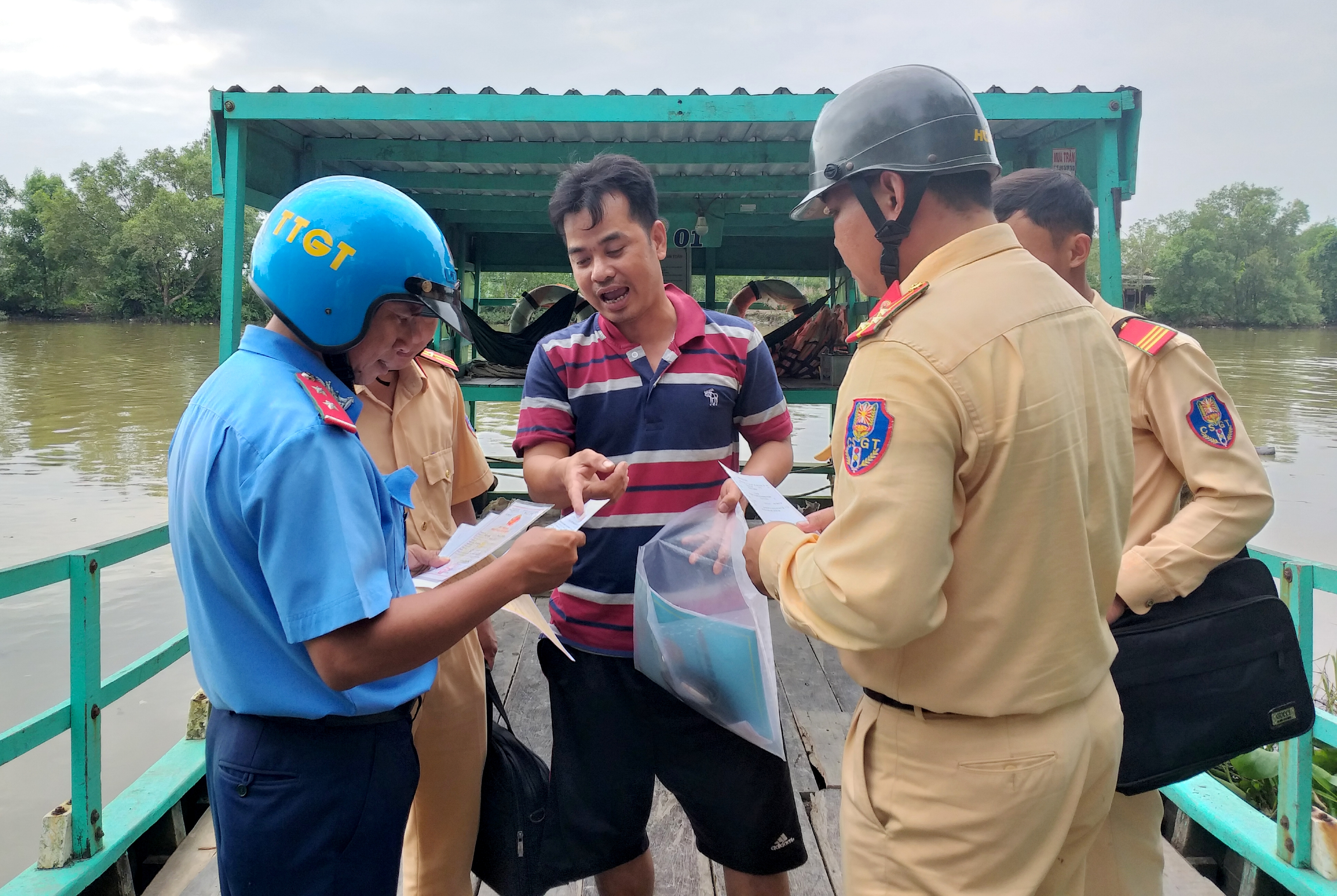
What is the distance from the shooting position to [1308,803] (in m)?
2.06

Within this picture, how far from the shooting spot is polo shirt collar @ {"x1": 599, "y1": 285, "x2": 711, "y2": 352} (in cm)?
199

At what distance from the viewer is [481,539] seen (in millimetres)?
1558

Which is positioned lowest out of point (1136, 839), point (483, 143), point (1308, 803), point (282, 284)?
point (1308, 803)

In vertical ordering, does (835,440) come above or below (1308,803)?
above

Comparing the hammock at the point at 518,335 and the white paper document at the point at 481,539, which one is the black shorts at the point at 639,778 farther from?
the hammock at the point at 518,335

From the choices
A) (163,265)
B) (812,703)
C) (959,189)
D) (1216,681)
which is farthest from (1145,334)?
(163,265)

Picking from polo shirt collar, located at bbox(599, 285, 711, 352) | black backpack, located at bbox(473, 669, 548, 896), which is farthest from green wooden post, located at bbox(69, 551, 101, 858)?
polo shirt collar, located at bbox(599, 285, 711, 352)

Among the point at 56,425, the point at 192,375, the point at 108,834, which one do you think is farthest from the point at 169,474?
the point at 192,375

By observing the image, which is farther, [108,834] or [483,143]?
[483,143]

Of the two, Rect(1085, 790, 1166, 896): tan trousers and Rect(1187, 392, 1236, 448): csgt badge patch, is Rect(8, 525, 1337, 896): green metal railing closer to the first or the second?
Rect(1187, 392, 1236, 448): csgt badge patch

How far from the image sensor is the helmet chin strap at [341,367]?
1.30 metres

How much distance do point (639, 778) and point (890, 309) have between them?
1.29 m

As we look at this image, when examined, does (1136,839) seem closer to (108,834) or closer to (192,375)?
(108,834)

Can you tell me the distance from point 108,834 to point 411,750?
155 cm
